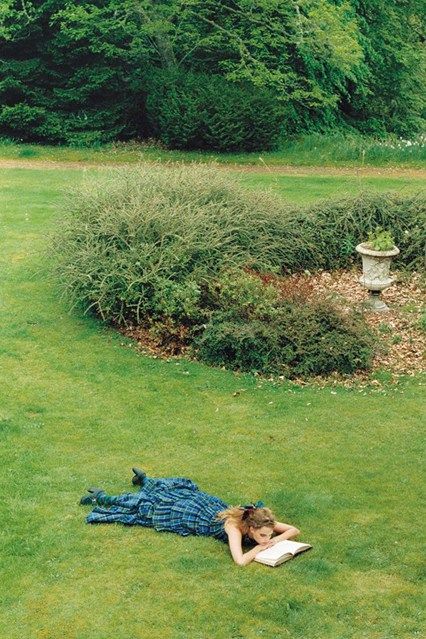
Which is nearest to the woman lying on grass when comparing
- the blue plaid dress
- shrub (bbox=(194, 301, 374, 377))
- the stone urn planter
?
the blue plaid dress

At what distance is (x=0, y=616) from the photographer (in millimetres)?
6738

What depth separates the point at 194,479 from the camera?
859 centimetres

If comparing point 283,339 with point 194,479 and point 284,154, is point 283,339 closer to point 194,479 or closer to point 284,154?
point 194,479

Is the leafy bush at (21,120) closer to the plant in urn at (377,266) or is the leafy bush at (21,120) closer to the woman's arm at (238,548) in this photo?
the plant in urn at (377,266)

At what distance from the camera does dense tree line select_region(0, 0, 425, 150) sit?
857 inches

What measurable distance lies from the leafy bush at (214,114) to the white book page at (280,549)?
15.1 m

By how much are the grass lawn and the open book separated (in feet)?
0.23

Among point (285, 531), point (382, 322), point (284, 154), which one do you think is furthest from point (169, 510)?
point (284, 154)

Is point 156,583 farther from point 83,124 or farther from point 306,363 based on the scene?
point 83,124

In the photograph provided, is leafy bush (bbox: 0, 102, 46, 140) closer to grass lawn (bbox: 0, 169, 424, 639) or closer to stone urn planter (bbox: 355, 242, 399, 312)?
grass lawn (bbox: 0, 169, 424, 639)

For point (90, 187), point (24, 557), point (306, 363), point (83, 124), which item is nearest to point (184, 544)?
point (24, 557)

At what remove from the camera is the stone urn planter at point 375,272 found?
12625mm

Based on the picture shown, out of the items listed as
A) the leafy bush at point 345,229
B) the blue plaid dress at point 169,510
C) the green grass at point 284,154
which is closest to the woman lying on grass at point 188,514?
the blue plaid dress at point 169,510

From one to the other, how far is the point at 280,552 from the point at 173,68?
18.2 meters
